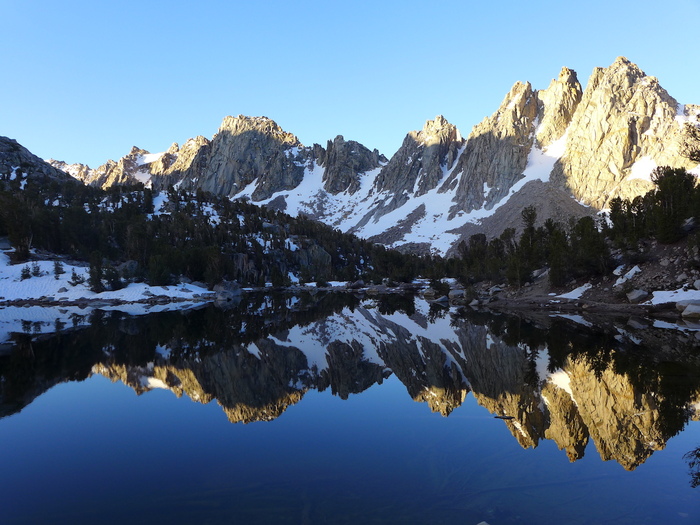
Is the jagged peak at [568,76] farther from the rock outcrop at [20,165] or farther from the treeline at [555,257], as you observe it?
the rock outcrop at [20,165]

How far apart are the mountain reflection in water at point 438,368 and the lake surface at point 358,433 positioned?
10cm

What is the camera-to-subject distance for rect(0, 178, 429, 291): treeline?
2672 inches

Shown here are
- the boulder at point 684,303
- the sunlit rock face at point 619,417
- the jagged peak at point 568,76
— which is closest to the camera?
the sunlit rock face at point 619,417

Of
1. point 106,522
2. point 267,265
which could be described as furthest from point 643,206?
point 267,265

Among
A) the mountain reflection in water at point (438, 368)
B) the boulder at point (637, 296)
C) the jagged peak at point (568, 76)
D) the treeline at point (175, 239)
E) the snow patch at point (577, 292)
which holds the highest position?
the jagged peak at point (568, 76)

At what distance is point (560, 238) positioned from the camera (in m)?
49.1

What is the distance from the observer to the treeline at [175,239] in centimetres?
6788

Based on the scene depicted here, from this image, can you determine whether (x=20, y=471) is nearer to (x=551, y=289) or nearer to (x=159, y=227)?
(x=551, y=289)

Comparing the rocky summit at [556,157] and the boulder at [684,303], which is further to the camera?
the rocky summit at [556,157]

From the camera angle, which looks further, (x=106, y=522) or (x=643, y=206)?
(x=643, y=206)

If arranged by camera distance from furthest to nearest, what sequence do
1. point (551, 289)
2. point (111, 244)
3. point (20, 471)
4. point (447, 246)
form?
point (447, 246)
point (111, 244)
point (551, 289)
point (20, 471)

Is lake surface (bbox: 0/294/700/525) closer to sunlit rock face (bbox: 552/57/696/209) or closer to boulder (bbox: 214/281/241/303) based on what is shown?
boulder (bbox: 214/281/241/303)

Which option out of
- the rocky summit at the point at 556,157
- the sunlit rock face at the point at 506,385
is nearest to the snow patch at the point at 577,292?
the sunlit rock face at the point at 506,385

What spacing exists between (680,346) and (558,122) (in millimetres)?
174614
